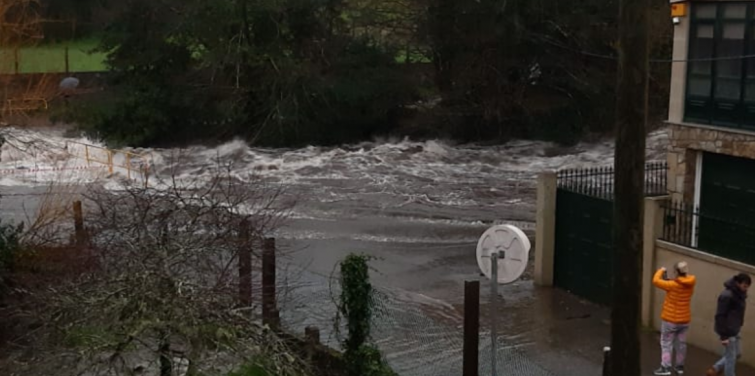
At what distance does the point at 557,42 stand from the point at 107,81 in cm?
2114

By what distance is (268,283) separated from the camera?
45.1 ft

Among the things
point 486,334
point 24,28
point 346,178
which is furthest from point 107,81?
point 486,334

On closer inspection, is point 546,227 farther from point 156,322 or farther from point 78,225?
point 156,322

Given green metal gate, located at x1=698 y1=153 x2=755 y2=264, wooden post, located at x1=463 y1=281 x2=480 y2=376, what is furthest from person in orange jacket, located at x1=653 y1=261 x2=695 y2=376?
green metal gate, located at x1=698 y1=153 x2=755 y2=264

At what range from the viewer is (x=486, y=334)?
1526 centimetres

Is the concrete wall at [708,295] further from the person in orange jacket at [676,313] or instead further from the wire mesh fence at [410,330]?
the wire mesh fence at [410,330]

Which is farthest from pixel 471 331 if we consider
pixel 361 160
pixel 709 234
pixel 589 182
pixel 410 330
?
pixel 361 160

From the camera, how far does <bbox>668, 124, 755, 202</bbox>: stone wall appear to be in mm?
17172

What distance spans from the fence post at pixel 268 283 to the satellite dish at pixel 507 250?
135 inches

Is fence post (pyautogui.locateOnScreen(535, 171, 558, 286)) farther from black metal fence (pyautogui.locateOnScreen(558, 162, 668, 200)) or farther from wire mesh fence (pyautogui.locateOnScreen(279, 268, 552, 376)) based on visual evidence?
wire mesh fence (pyautogui.locateOnScreen(279, 268, 552, 376))

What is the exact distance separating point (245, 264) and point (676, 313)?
5506mm

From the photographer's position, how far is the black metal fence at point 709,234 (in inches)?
553

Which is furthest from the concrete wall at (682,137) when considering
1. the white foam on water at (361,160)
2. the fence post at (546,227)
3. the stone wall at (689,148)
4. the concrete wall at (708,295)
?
the white foam on water at (361,160)

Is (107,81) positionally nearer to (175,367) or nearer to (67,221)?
(67,221)
